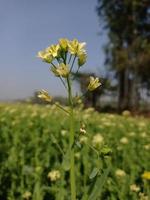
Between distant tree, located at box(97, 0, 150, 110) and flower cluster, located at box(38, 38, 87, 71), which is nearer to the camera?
flower cluster, located at box(38, 38, 87, 71)

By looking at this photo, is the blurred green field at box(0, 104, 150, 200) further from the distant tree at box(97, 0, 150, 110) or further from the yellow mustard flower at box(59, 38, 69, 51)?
the distant tree at box(97, 0, 150, 110)

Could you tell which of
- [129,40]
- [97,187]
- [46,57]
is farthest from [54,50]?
[129,40]

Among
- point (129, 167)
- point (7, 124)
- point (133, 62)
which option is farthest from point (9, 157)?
point (133, 62)

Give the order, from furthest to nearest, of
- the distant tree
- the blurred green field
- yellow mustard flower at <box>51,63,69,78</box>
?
the distant tree < the blurred green field < yellow mustard flower at <box>51,63,69,78</box>

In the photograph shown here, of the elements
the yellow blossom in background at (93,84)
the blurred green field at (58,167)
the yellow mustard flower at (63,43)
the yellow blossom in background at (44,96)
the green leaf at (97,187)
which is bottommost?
the blurred green field at (58,167)

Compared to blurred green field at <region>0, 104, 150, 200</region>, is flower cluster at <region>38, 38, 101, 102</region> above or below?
above

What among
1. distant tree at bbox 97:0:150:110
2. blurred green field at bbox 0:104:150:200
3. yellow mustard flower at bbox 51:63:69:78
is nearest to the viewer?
yellow mustard flower at bbox 51:63:69:78

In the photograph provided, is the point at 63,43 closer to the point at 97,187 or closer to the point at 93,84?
the point at 93,84

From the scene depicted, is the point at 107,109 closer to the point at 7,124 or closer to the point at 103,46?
the point at 103,46

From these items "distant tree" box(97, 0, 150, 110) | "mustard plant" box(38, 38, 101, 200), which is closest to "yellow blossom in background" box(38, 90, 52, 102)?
"mustard plant" box(38, 38, 101, 200)

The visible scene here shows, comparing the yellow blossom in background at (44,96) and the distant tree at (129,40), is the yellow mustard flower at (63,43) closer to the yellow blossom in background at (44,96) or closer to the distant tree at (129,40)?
the yellow blossom in background at (44,96)

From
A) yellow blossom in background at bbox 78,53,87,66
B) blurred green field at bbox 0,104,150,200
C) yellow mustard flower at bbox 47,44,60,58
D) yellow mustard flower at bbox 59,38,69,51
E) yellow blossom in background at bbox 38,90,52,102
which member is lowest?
blurred green field at bbox 0,104,150,200

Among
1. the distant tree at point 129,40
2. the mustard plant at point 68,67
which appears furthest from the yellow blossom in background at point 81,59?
the distant tree at point 129,40
